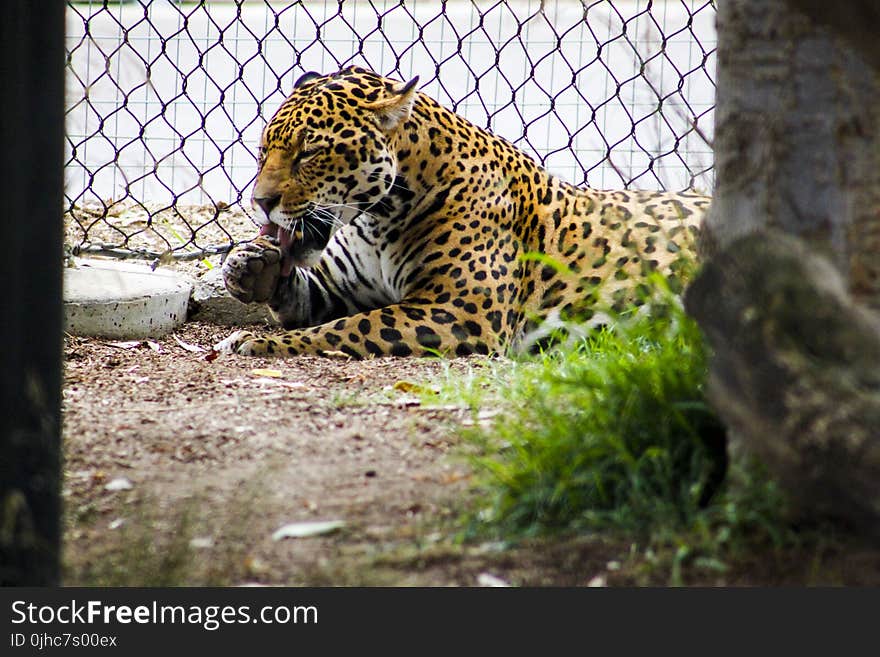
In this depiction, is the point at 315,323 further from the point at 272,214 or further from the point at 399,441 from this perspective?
the point at 399,441

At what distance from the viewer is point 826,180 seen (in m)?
2.77

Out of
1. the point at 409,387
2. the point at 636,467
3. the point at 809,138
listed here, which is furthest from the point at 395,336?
the point at 809,138

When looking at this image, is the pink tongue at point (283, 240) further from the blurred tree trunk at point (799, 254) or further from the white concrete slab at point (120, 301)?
the blurred tree trunk at point (799, 254)

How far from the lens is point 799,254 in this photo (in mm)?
2613

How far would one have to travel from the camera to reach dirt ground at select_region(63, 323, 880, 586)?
278cm

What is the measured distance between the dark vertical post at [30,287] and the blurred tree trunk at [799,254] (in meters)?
1.38

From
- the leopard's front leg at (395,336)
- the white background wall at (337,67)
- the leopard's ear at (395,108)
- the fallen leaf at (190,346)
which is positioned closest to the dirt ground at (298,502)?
the leopard's front leg at (395,336)

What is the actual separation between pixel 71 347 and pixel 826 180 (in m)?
3.78

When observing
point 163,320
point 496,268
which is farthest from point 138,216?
point 496,268

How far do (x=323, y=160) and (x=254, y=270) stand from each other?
0.63m

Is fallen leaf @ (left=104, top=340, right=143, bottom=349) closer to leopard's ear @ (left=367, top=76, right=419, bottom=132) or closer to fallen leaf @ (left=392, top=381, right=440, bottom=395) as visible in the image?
leopard's ear @ (left=367, top=76, right=419, bottom=132)

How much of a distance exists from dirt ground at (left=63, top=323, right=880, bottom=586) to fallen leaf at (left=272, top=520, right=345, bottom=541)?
0.01 m

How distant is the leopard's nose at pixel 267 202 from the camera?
5.65m

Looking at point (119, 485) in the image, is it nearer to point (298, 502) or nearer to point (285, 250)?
point (298, 502)
